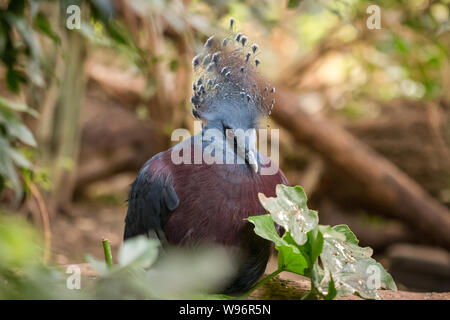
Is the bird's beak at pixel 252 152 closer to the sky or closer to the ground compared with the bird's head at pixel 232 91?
closer to the ground

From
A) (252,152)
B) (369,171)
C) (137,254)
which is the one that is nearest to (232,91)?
(252,152)

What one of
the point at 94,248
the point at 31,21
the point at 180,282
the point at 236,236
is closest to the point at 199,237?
the point at 236,236

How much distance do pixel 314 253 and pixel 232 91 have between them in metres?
0.56

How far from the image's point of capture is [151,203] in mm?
1294

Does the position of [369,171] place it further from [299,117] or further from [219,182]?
[219,182]

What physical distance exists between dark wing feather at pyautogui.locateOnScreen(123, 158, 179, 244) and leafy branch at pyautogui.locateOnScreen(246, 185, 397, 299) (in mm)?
308

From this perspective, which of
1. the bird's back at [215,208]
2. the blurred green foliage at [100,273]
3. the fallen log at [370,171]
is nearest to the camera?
the blurred green foliage at [100,273]

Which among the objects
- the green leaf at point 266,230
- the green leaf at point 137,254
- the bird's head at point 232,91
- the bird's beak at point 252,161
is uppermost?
the bird's head at point 232,91

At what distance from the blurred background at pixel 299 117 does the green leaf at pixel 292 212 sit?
46.4 inches

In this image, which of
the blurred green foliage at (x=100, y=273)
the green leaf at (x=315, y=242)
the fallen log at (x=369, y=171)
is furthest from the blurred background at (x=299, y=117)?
the blurred green foliage at (x=100, y=273)

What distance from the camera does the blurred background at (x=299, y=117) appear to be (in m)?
2.89

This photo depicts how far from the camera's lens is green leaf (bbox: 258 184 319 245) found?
980 mm

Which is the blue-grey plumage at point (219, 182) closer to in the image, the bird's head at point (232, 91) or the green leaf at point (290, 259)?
the bird's head at point (232, 91)

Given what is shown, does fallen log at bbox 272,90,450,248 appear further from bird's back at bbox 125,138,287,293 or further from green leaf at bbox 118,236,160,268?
green leaf at bbox 118,236,160,268
